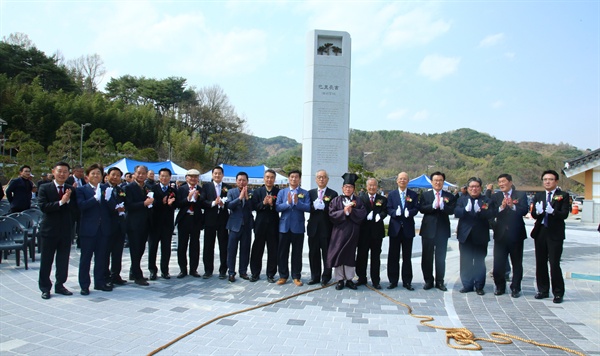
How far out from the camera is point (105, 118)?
3734cm

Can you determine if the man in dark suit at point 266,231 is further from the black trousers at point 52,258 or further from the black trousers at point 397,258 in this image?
the black trousers at point 52,258

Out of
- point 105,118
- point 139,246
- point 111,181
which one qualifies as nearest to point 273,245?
point 139,246

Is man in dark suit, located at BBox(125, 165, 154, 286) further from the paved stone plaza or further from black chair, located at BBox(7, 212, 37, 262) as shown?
black chair, located at BBox(7, 212, 37, 262)

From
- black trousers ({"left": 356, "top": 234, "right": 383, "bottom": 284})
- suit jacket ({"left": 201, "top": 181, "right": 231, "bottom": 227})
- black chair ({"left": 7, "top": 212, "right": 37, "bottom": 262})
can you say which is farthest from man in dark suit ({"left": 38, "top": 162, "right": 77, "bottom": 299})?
black trousers ({"left": 356, "top": 234, "right": 383, "bottom": 284})

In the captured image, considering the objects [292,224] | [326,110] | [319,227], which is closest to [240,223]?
[292,224]

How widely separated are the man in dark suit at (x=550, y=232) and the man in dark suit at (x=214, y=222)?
4.61 metres

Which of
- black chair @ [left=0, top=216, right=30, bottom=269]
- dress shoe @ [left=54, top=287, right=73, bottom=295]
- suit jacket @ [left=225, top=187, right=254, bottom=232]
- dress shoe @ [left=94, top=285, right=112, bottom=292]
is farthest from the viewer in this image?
black chair @ [left=0, top=216, right=30, bottom=269]

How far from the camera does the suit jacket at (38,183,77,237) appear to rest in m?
5.14

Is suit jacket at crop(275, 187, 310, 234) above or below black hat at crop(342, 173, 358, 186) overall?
below

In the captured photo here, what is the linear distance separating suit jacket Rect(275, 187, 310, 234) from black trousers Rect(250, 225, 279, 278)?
22cm

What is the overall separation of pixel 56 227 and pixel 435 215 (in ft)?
17.4

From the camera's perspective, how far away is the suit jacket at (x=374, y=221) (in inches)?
241

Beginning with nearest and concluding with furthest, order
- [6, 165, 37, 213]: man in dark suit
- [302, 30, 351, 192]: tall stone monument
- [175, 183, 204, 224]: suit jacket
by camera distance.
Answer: [175, 183, 204, 224]: suit jacket, [6, 165, 37, 213]: man in dark suit, [302, 30, 351, 192]: tall stone monument

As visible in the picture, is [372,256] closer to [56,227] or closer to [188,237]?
[188,237]
